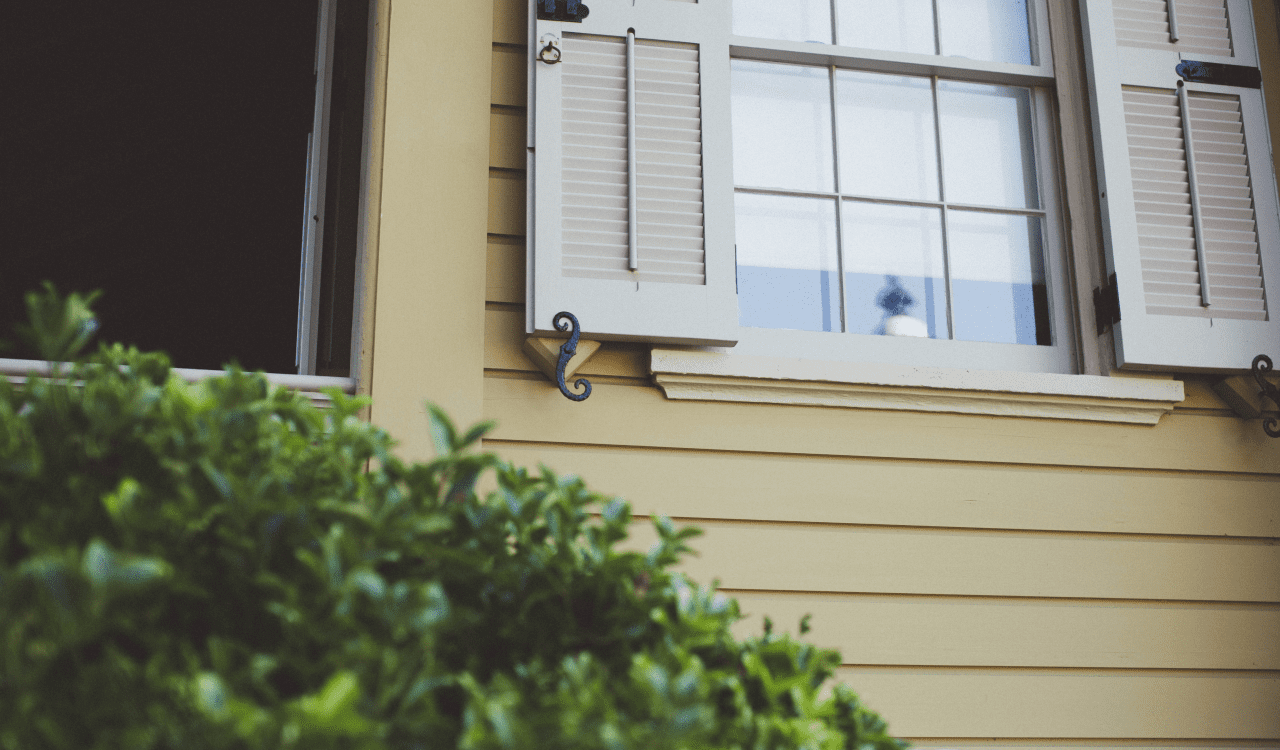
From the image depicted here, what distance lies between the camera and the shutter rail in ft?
6.77

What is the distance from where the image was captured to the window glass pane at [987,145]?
2.24 meters

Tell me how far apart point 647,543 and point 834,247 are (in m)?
0.86

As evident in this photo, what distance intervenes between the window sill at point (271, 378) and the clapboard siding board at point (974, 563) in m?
0.68

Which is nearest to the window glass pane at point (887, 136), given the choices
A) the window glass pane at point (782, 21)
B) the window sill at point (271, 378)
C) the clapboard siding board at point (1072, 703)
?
the window glass pane at point (782, 21)

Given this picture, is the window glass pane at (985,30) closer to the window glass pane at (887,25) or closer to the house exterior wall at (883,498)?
the window glass pane at (887,25)

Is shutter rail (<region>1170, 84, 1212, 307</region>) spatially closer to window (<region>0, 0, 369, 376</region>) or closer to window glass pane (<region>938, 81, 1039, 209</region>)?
window glass pane (<region>938, 81, 1039, 209</region>)

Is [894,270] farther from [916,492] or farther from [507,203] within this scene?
[507,203]

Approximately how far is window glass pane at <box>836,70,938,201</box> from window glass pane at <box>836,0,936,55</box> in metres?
0.09

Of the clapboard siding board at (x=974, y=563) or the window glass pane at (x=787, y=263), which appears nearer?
the clapboard siding board at (x=974, y=563)

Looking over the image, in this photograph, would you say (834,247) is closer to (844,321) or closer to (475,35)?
(844,321)

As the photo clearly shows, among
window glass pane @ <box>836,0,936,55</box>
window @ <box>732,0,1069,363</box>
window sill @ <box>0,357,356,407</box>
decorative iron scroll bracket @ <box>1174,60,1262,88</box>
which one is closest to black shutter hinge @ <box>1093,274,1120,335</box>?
window @ <box>732,0,1069,363</box>

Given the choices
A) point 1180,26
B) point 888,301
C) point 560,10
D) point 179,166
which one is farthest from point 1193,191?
point 179,166

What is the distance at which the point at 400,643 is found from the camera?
0.75 metres

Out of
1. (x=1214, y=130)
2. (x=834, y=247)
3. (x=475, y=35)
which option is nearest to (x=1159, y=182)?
(x=1214, y=130)
